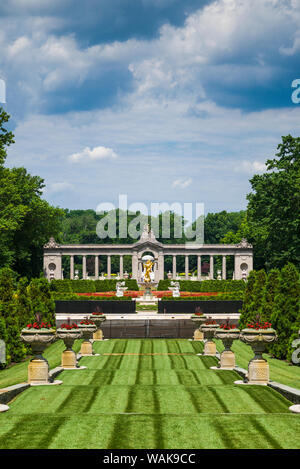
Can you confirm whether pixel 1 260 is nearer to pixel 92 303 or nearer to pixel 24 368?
pixel 92 303

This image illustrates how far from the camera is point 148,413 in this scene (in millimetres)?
14633

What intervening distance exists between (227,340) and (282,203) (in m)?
40.9

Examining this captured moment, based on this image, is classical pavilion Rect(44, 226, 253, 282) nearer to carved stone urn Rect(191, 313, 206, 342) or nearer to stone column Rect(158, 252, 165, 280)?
stone column Rect(158, 252, 165, 280)

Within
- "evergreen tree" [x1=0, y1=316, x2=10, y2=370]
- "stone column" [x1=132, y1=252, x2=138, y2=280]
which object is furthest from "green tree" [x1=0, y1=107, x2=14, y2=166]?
"stone column" [x1=132, y1=252, x2=138, y2=280]

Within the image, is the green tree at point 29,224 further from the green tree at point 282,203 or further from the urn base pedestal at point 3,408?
the urn base pedestal at point 3,408

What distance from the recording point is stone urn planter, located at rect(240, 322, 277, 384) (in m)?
20.4

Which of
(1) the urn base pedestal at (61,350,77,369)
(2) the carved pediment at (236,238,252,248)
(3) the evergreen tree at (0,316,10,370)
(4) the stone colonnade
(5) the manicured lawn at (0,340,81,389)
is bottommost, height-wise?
(5) the manicured lawn at (0,340,81,389)

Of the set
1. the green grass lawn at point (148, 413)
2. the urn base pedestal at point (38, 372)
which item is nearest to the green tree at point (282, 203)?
the green grass lawn at point (148, 413)

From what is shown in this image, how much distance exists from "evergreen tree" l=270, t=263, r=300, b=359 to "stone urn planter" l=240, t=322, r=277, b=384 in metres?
6.79

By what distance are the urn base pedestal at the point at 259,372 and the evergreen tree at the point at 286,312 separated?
23.9 feet

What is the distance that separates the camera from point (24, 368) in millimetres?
25812

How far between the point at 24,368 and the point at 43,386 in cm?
635

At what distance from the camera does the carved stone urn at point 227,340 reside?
77.0ft
